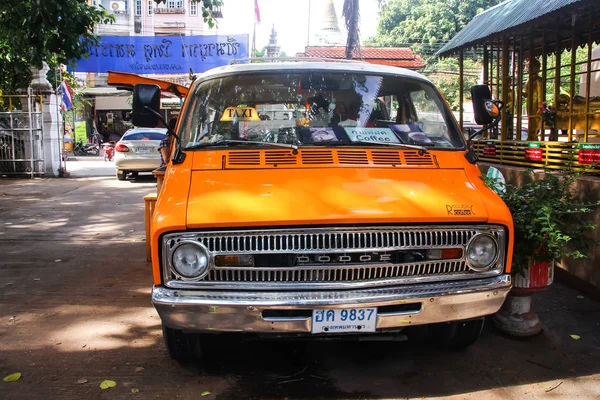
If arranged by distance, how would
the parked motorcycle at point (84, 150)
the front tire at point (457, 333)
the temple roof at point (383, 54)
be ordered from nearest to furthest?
1. the front tire at point (457, 333)
2. the temple roof at point (383, 54)
3. the parked motorcycle at point (84, 150)

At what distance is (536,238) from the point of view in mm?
3684

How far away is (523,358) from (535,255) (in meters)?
0.71

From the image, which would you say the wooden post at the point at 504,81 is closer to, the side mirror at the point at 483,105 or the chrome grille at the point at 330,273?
the side mirror at the point at 483,105

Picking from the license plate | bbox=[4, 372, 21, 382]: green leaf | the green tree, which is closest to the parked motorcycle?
the green tree

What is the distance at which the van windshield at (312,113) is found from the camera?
389 cm

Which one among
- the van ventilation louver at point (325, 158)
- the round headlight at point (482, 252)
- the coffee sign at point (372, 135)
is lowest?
the round headlight at point (482, 252)

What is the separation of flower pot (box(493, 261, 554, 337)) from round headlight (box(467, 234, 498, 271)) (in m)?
0.94

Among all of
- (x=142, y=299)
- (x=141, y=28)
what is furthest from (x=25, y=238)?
(x=141, y=28)

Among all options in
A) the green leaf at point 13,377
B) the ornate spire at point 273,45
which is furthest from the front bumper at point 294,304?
the ornate spire at point 273,45

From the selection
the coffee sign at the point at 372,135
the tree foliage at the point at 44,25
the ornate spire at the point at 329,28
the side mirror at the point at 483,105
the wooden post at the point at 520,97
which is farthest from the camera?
the ornate spire at the point at 329,28

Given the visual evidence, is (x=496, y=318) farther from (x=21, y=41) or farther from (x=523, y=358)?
(x=21, y=41)

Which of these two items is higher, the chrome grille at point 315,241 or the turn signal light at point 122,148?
the turn signal light at point 122,148

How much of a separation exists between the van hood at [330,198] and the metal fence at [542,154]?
251cm

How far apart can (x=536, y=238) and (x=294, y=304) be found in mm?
1820
